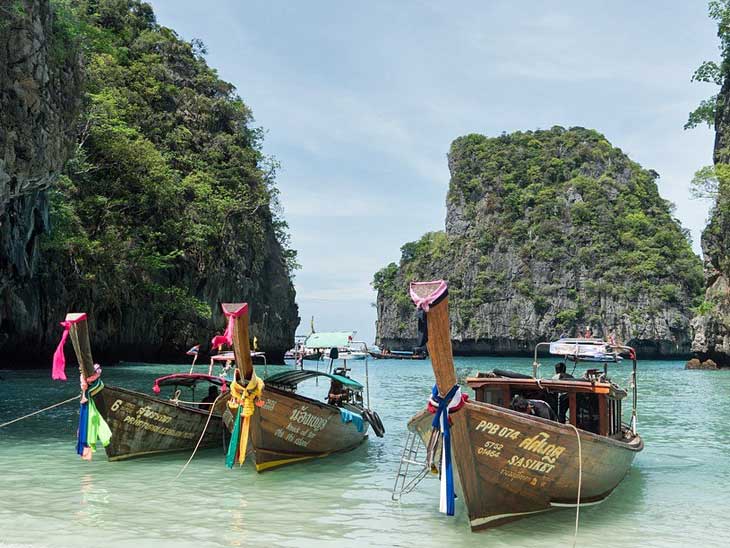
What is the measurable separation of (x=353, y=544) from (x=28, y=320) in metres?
27.1

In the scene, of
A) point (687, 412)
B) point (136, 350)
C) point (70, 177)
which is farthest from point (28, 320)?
point (687, 412)

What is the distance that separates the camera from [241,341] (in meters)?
8.91

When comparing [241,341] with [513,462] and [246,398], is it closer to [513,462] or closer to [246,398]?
[246,398]

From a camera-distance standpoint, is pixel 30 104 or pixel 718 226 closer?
pixel 30 104

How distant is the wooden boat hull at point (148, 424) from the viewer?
10883 mm

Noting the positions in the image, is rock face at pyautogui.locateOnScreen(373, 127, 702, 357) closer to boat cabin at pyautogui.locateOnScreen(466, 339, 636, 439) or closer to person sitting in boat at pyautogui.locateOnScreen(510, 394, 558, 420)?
boat cabin at pyautogui.locateOnScreen(466, 339, 636, 439)

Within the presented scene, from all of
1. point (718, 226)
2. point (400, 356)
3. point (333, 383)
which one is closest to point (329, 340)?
point (333, 383)

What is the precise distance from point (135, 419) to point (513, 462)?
21.5 feet

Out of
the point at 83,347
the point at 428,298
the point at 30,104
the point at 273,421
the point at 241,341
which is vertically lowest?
the point at 273,421

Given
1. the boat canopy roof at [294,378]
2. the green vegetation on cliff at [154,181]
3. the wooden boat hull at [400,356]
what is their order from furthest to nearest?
1. the wooden boat hull at [400,356]
2. the green vegetation on cliff at [154,181]
3. the boat canopy roof at [294,378]

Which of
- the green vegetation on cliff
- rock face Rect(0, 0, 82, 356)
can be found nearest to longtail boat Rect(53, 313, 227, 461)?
rock face Rect(0, 0, 82, 356)

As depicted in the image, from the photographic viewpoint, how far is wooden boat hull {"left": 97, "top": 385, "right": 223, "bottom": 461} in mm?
10883

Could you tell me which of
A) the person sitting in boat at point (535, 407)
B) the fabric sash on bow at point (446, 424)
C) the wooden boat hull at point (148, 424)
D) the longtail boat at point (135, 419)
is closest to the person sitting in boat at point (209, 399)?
the longtail boat at point (135, 419)

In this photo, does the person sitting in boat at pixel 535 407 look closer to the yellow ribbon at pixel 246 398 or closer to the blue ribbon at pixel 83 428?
the yellow ribbon at pixel 246 398
